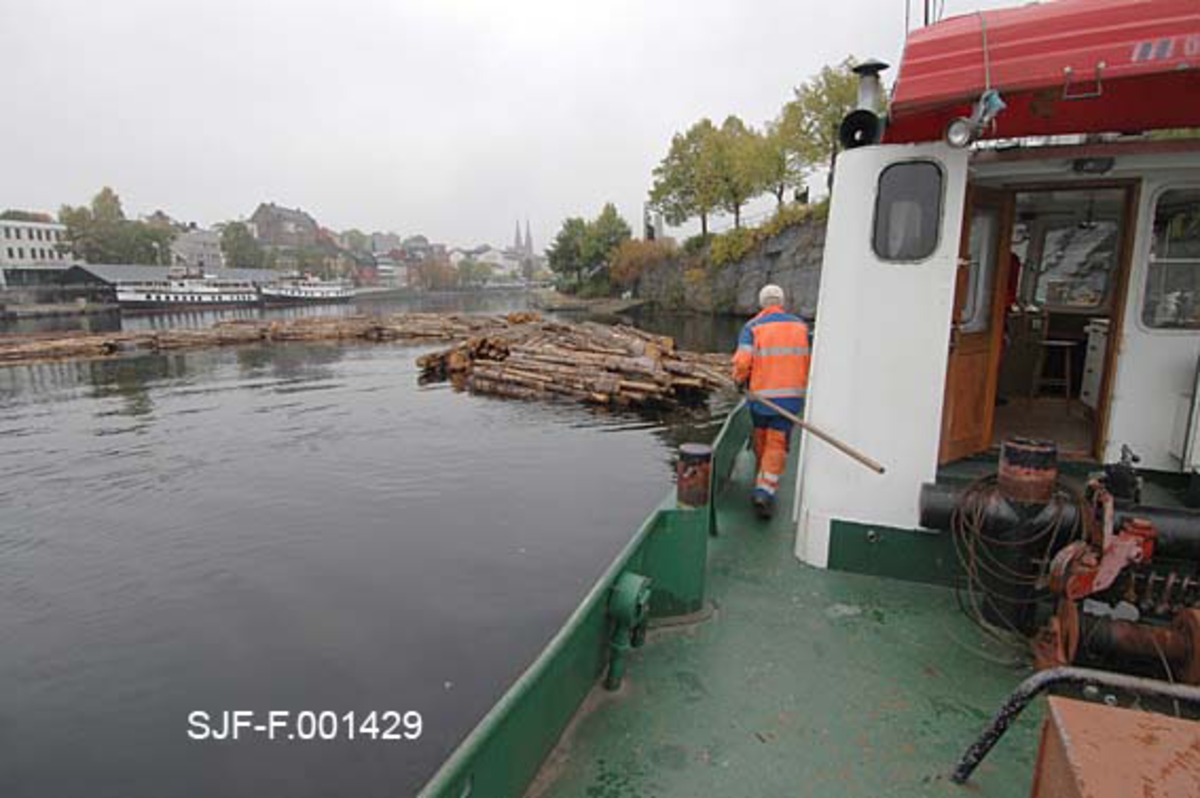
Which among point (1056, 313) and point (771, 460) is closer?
point (771, 460)

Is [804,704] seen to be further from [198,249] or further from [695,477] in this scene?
[198,249]

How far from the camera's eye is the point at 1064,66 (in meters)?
3.29

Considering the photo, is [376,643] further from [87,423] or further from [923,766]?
[87,423]

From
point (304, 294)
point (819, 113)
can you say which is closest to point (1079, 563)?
point (819, 113)

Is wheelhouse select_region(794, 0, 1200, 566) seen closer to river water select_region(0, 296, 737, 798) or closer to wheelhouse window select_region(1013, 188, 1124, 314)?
wheelhouse window select_region(1013, 188, 1124, 314)

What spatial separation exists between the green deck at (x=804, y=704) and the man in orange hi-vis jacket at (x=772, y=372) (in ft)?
4.67

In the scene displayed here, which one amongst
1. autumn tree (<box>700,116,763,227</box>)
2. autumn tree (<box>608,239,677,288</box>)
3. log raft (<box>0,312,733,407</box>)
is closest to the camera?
log raft (<box>0,312,733,407</box>)

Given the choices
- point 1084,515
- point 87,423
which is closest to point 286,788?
point 1084,515

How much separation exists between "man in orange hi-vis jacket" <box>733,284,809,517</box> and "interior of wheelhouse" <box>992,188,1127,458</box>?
1.97 metres

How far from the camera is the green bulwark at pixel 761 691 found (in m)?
2.73

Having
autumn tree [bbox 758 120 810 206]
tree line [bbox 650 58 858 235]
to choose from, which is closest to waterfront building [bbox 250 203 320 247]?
tree line [bbox 650 58 858 235]

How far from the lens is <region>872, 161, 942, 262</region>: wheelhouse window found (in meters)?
4.07

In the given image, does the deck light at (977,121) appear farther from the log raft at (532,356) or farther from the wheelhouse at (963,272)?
the log raft at (532,356)

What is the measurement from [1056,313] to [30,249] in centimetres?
11098
